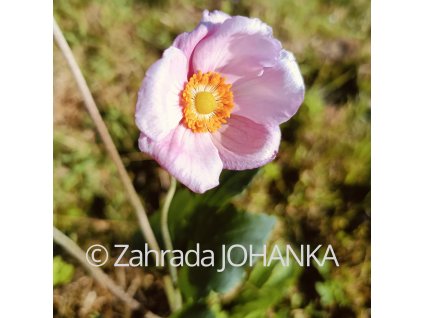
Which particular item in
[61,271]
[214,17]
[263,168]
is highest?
[214,17]

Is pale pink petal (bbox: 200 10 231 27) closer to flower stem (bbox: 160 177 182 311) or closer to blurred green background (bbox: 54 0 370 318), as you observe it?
blurred green background (bbox: 54 0 370 318)

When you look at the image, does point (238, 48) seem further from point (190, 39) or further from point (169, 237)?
point (169, 237)

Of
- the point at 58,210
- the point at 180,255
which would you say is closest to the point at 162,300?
the point at 180,255

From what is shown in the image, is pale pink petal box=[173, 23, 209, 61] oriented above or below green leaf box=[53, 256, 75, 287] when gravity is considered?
above

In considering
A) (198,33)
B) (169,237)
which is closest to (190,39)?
(198,33)

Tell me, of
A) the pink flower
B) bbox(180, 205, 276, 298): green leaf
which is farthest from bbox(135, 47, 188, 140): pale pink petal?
bbox(180, 205, 276, 298): green leaf

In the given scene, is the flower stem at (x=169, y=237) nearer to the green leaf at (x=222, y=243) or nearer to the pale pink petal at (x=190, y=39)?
the green leaf at (x=222, y=243)

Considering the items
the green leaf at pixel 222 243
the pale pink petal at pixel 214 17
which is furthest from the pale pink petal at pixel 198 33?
the green leaf at pixel 222 243
